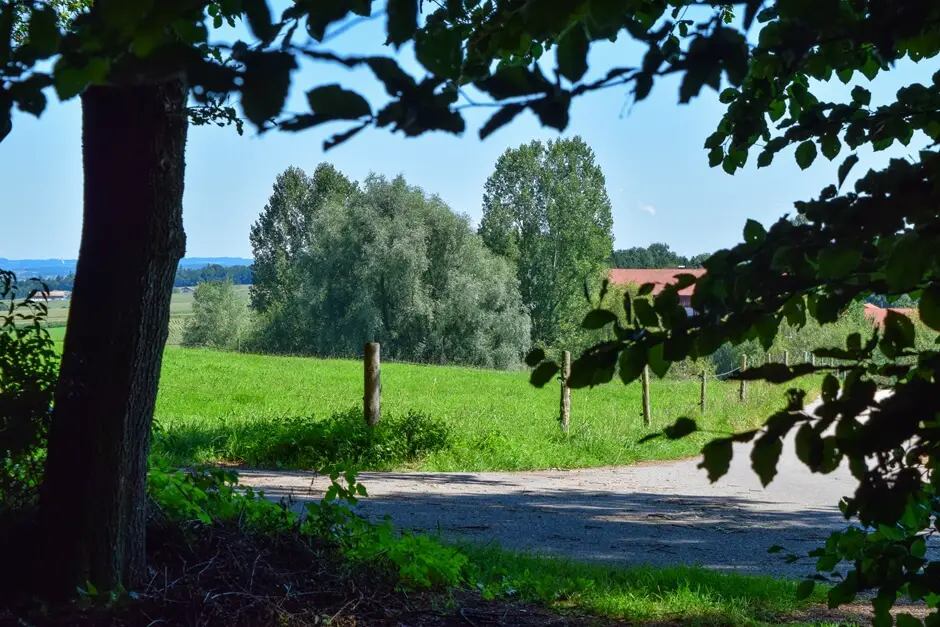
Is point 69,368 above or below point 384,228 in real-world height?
below

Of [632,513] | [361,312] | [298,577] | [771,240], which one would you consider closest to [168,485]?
[298,577]

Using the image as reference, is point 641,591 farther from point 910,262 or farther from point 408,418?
point 408,418

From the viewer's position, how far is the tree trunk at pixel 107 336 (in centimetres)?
332

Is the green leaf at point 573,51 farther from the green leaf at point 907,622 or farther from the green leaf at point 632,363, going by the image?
the green leaf at point 907,622

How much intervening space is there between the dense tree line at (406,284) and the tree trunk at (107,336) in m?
45.3

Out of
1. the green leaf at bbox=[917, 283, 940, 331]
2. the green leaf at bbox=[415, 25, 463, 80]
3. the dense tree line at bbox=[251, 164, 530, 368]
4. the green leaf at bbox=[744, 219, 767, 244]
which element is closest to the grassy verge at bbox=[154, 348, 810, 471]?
the green leaf at bbox=[744, 219, 767, 244]

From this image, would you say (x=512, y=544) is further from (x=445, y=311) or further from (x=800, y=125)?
(x=445, y=311)

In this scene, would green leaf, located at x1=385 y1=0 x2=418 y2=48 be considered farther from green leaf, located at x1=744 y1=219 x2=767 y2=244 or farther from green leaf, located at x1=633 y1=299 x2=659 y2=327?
green leaf, located at x1=744 y1=219 x2=767 y2=244

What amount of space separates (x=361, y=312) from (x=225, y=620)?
151ft

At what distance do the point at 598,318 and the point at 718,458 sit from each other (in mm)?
348

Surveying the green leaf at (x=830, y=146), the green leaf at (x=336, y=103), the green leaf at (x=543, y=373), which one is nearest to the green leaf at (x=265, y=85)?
the green leaf at (x=336, y=103)

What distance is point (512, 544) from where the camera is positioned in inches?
275

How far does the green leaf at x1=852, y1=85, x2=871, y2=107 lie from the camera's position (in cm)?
271

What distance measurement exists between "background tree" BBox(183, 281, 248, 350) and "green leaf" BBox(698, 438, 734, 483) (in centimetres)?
7448
